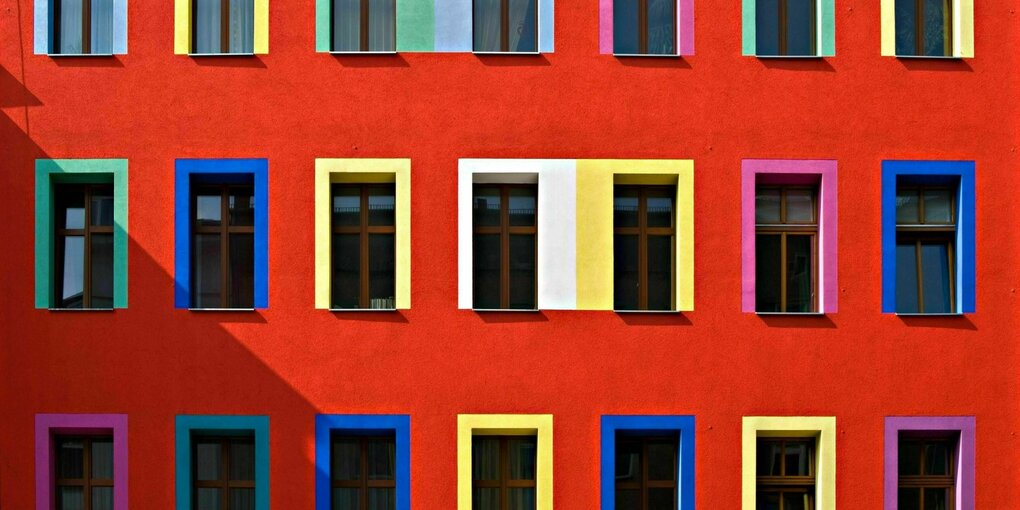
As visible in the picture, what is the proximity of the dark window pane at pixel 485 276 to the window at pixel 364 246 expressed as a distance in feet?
3.37

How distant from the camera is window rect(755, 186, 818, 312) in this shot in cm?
1191

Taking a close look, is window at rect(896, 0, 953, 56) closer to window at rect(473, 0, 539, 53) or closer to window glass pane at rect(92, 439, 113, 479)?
window at rect(473, 0, 539, 53)

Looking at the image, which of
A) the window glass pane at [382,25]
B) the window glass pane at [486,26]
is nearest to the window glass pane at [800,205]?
the window glass pane at [486,26]

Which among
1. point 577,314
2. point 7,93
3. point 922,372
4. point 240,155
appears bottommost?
point 922,372

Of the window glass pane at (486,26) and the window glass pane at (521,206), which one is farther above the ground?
the window glass pane at (486,26)

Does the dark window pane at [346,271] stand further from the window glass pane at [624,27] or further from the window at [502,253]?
the window glass pane at [624,27]

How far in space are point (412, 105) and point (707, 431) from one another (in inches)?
208

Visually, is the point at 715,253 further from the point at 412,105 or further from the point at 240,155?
the point at 240,155

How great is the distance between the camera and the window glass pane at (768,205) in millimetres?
11977

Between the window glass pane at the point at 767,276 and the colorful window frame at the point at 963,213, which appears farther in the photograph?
the window glass pane at the point at 767,276

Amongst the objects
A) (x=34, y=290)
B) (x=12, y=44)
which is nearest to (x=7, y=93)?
(x=12, y=44)

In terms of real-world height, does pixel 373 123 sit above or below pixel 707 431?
above

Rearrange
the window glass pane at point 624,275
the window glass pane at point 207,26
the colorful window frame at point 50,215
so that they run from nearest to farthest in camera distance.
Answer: the colorful window frame at point 50,215 < the window glass pane at point 624,275 < the window glass pane at point 207,26

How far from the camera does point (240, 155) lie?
11695 millimetres
